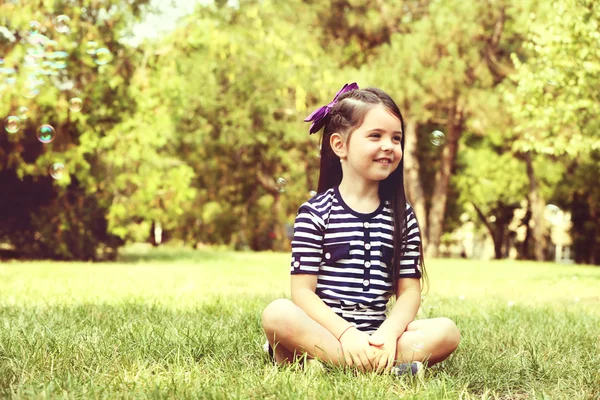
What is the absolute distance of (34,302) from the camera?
5.49m

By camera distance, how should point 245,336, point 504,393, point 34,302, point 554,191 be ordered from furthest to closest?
point 554,191
point 34,302
point 245,336
point 504,393

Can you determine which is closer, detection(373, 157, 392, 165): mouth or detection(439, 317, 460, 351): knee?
detection(439, 317, 460, 351): knee

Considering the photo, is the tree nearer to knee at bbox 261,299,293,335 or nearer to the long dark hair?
the long dark hair

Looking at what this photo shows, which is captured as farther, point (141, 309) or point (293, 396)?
point (141, 309)

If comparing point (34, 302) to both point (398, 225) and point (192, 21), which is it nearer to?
point (398, 225)

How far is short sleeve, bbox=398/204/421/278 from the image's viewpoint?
3457mm

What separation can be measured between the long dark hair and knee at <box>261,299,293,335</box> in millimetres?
569

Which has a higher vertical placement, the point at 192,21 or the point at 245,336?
the point at 192,21

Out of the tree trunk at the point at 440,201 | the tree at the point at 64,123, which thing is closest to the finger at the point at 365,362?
the tree at the point at 64,123

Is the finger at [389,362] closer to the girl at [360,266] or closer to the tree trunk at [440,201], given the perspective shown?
the girl at [360,266]

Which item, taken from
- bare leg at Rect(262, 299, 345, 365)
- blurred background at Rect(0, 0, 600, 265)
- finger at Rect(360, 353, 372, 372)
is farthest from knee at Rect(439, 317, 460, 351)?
blurred background at Rect(0, 0, 600, 265)

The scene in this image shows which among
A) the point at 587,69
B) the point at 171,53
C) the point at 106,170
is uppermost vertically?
the point at 171,53

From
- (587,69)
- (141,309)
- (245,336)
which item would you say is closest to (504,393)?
(245,336)

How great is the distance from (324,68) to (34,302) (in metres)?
16.4
